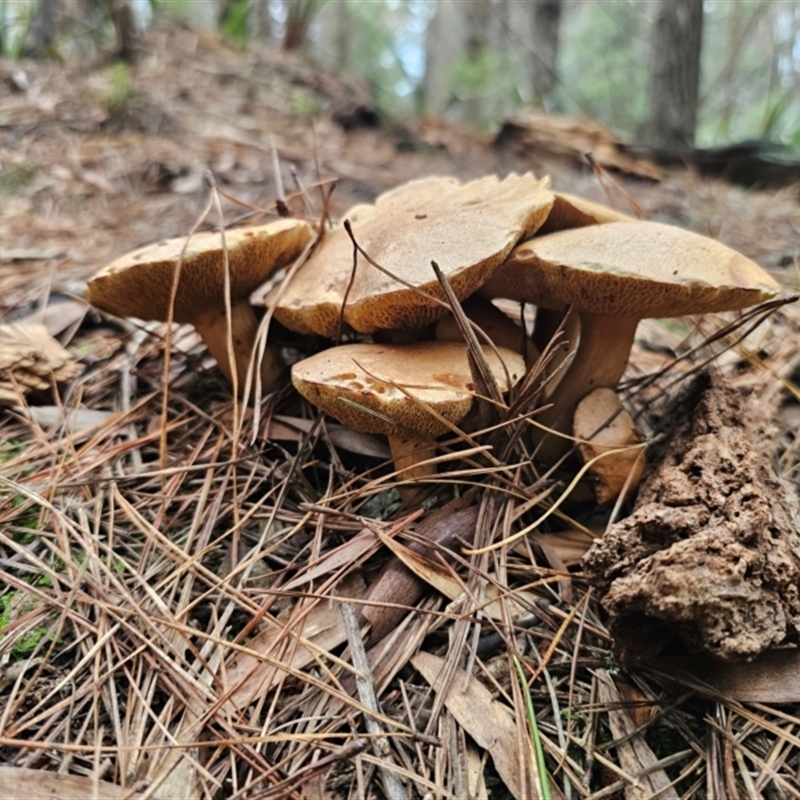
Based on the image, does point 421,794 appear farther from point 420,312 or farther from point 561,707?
point 420,312

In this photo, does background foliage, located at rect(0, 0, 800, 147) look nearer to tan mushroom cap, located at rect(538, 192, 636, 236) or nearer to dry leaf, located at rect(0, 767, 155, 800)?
tan mushroom cap, located at rect(538, 192, 636, 236)

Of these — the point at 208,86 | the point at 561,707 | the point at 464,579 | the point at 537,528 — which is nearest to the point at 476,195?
the point at 537,528

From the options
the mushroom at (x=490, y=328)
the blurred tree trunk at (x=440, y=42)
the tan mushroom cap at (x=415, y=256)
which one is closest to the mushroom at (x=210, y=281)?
the tan mushroom cap at (x=415, y=256)

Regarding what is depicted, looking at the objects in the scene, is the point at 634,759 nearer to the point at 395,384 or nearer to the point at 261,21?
the point at 395,384

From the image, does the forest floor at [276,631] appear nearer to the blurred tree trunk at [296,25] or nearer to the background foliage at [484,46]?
the background foliage at [484,46]

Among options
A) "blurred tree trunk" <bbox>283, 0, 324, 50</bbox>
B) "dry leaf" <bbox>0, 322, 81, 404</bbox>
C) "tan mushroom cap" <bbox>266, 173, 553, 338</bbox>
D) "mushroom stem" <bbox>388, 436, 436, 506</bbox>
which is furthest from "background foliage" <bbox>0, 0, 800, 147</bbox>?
"mushroom stem" <bbox>388, 436, 436, 506</bbox>

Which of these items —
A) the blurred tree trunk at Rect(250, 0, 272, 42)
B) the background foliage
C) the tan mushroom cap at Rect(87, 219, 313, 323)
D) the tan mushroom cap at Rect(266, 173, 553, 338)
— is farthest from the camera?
the blurred tree trunk at Rect(250, 0, 272, 42)
